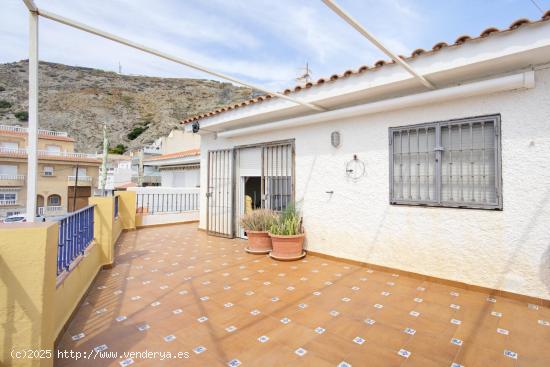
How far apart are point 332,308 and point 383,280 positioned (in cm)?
162

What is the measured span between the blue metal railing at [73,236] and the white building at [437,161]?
14.3ft

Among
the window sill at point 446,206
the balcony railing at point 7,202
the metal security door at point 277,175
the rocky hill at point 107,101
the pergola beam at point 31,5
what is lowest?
the balcony railing at point 7,202

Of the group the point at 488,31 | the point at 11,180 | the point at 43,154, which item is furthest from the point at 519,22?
the point at 43,154

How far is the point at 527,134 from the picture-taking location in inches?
162

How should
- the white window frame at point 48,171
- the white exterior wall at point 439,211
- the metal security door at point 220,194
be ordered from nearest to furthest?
the white exterior wall at point 439,211
the metal security door at point 220,194
the white window frame at point 48,171

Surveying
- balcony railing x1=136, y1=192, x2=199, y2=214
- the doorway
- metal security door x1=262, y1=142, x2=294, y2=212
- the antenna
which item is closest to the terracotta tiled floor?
metal security door x1=262, y1=142, x2=294, y2=212

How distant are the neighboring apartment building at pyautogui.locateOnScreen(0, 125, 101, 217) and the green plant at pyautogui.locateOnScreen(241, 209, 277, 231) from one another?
30.0 m

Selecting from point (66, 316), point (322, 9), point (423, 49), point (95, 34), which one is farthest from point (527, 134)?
point (66, 316)

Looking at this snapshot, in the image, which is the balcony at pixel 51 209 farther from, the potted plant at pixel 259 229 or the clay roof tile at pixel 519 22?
the clay roof tile at pixel 519 22

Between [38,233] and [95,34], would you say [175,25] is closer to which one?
[95,34]

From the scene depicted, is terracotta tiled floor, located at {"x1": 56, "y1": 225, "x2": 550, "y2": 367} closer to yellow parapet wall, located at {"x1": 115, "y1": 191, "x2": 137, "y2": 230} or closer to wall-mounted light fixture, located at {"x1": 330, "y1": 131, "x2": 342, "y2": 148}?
wall-mounted light fixture, located at {"x1": 330, "y1": 131, "x2": 342, "y2": 148}

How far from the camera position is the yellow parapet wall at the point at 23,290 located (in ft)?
7.09

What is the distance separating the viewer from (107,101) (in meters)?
66.1

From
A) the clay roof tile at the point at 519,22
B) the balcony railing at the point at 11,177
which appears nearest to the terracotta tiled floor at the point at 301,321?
the clay roof tile at the point at 519,22
